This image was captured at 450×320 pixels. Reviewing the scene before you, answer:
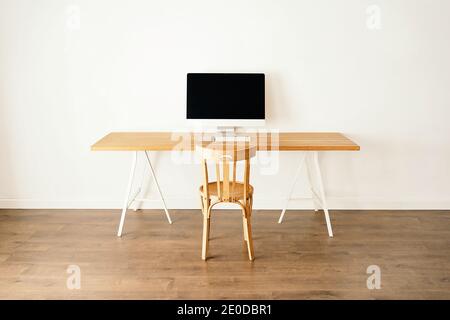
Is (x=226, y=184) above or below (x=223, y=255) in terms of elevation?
above

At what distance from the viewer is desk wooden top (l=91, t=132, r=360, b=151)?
3.22m

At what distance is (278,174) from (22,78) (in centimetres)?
219

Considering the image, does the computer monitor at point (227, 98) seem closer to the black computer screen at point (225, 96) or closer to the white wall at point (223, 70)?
the black computer screen at point (225, 96)

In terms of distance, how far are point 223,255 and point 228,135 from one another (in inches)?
38.3

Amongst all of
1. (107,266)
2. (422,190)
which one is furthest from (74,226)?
(422,190)

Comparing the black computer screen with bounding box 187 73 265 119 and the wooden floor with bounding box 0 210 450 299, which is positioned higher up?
the black computer screen with bounding box 187 73 265 119

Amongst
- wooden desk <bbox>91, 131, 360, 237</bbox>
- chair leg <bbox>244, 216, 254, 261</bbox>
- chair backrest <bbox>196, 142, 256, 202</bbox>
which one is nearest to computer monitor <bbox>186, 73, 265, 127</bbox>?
wooden desk <bbox>91, 131, 360, 237</bbox>

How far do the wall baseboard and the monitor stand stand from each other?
615 millimetres

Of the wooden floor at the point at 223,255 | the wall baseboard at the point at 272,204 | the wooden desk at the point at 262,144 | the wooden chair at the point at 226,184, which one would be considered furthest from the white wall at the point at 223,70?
the wooden chair at the point at 226,184

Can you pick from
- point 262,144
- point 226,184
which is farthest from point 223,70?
point 226,184

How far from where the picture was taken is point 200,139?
348 centimetres

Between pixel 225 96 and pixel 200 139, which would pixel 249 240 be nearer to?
pixel 200 139

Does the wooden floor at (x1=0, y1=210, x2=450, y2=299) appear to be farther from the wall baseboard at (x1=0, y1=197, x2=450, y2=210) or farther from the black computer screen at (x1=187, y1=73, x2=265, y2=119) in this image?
the black computer screen at (x1=187, y1=73, x2=265, y2=119)

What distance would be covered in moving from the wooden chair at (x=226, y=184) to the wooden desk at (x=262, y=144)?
0.35 metres
